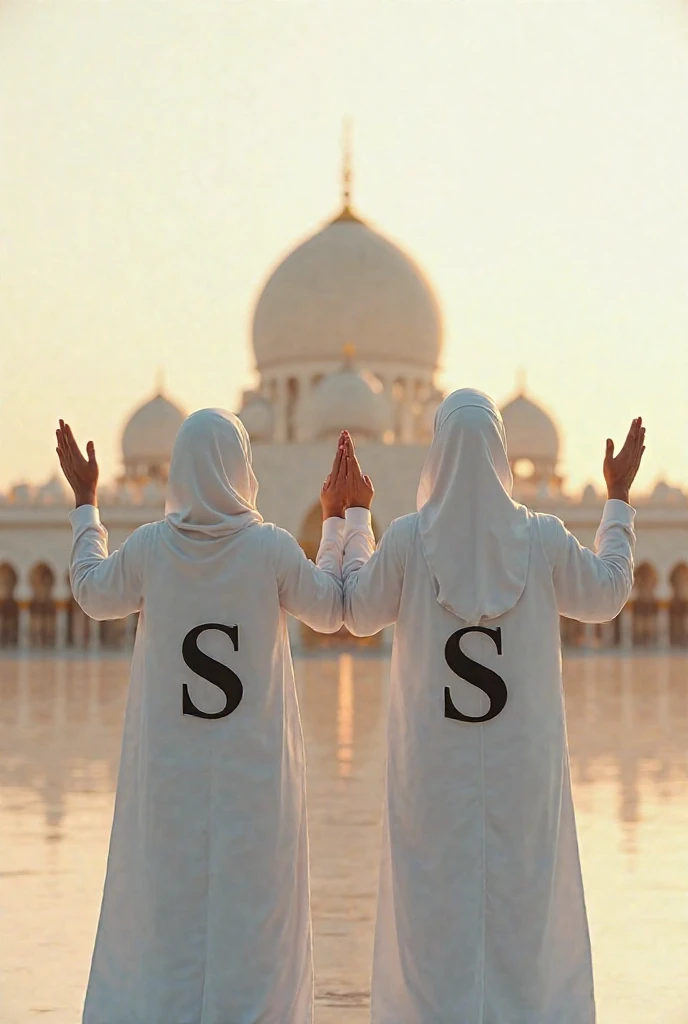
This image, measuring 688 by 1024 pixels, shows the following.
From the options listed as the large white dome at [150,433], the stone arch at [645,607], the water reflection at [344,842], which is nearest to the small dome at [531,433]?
the stone arch at [645,607]

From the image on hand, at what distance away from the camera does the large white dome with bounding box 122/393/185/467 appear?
125 ft

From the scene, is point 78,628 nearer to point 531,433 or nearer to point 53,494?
point 53,494

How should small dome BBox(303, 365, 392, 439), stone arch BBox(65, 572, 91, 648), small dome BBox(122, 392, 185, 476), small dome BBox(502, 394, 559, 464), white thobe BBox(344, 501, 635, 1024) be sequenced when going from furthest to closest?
small dome BBox(122, 392, 185, 476) → small dome BBox(502, 394, 559, 464) → small dome BBox(303, 365, 392, 439) → stone arch BBox(65, 572, 91, 648) → white thobe BBox(344, 501, 635, 1024)

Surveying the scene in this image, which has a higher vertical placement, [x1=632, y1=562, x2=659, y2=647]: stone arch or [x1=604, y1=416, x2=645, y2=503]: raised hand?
[x1=604, y1=416, x2=645, y2=503]: raised hand

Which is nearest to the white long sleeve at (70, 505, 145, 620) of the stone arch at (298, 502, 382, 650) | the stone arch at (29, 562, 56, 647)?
the stone arch at (298, 502, 382, 650)

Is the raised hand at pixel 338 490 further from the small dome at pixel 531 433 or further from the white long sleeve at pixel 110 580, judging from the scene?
the small dome at pixel 531 433

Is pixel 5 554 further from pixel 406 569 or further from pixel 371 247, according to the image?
pixel 406 569

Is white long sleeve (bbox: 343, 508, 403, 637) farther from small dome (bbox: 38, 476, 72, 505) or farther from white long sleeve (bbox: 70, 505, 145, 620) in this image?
small dome (bbox: 38, 476, 72, 505)

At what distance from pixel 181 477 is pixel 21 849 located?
3491 mm

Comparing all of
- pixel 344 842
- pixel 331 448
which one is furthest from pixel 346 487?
pixel 331 448

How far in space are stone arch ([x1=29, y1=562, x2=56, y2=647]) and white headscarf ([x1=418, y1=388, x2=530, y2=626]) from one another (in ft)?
88.1

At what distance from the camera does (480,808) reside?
12.2ft

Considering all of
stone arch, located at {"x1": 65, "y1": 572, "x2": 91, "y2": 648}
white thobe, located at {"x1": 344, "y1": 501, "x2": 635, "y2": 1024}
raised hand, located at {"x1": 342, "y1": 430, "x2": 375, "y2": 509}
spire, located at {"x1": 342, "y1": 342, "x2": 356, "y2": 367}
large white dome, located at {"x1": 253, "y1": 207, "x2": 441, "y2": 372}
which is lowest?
stone arch, located at {"x1": 65, "y1": 572, "x2": 91, "y2": 648}

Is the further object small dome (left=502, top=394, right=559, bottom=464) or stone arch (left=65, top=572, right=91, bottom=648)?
small dome (left=502, top=394, right=559, bottom=464)
